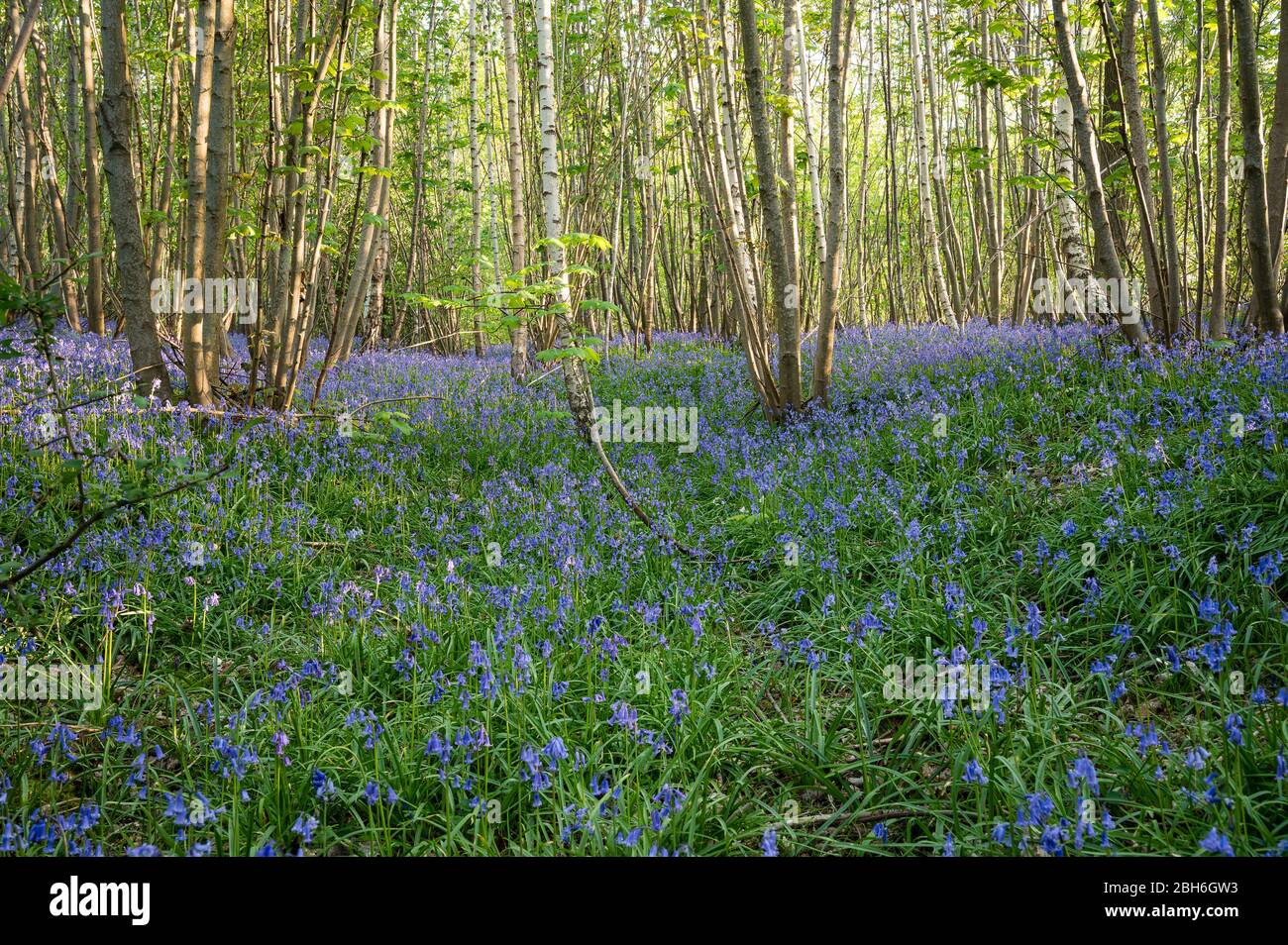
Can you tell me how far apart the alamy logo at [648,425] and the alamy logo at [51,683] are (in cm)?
440

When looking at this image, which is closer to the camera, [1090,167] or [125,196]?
[125,196]

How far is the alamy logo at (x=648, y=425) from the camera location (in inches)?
280

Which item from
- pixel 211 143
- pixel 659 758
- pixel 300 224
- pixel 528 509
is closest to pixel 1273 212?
pixel 528 509

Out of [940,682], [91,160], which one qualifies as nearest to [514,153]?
[91,160]

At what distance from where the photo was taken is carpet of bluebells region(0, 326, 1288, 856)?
2357 millimetres

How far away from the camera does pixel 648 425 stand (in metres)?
7.46

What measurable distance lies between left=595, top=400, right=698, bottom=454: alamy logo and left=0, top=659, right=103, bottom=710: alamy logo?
440 centimetres

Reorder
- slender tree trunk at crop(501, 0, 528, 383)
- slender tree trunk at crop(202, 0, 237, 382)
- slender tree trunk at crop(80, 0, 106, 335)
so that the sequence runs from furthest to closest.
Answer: slender tree trunk at crop(501, 0, 528, 383), slender tree trunk at crop(80, 0, 106, 335), slender tree trunk at crop(202, 0, 237, 382)

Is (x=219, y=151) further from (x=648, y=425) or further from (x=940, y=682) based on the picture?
(x=940, y=682)

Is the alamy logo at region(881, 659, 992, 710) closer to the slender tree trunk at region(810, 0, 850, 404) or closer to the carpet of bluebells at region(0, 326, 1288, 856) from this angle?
the carpet of bluebells at region(0, 326, 1288, 856)
